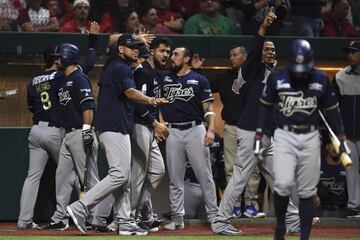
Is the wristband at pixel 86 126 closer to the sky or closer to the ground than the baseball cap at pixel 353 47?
closer to the ground

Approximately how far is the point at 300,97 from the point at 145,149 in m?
2.46

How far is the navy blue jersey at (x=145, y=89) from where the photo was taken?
9.49 metres

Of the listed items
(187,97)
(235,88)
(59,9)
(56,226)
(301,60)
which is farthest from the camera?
(59,9)

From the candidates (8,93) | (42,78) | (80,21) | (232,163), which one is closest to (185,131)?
(232,163)

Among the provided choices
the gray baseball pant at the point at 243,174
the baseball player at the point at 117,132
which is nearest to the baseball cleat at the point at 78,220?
the baseball player at the point at 117,132

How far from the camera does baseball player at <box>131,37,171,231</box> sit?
9516 millimetres

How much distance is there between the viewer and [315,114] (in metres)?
7.73

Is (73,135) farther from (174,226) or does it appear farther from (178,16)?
(178,16)

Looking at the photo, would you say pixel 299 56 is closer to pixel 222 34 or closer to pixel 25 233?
pixel 25 233

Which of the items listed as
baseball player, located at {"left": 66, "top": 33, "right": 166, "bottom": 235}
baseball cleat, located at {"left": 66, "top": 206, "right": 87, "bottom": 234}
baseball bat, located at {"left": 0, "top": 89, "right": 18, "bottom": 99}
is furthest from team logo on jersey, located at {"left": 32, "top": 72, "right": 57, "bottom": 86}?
baseball cleat, located at {"left": 66, "top": 206, "right": 87, "bottom": 234}

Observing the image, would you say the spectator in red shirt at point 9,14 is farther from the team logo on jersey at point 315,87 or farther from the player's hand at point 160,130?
the team logo on jersey at point 315,87

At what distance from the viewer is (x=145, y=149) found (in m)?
9.62

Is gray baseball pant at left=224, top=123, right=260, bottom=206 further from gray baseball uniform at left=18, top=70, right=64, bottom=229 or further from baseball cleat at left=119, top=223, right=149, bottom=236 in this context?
gray baseball uniform at left=18, top=70, right=64, bottom=229

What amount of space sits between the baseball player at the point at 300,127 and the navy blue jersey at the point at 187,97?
2339 millimetres
